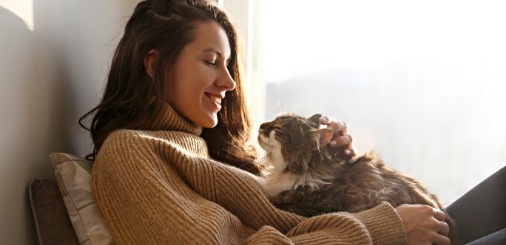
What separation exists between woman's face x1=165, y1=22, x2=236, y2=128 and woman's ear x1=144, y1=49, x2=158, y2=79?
5 centimetres

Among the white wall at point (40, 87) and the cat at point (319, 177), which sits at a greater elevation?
the white wall at point (40, 87)

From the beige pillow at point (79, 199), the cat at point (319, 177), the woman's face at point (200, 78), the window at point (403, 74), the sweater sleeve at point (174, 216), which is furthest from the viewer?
the window at point (403, 74)

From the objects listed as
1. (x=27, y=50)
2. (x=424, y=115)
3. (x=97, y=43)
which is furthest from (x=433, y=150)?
(x=27, y=50)

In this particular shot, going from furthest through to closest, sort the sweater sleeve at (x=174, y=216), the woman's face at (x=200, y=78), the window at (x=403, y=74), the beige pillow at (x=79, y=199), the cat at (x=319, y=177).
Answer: the window at (x=403, y=74) → the woman's face at (x=200, y=78) → the cat at (x=319, y=177) → the beige pillow at (x=79, y=199) → the sweater sleeve at (x=174, y=216)

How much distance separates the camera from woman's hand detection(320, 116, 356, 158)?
1.70m

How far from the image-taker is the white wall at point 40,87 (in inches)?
49.8

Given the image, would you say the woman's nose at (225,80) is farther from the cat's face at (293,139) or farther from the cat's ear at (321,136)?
the cat's ear at (321,136)

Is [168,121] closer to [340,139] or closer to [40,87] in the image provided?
[40,87]

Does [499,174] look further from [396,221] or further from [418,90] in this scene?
[418,90]

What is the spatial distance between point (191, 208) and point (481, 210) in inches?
34.0

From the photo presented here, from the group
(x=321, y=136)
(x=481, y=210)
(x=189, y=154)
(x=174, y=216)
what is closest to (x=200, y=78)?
(x=189, y=154)

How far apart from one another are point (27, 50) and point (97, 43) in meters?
0.55

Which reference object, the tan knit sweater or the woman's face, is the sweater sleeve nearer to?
the tan knit sweater

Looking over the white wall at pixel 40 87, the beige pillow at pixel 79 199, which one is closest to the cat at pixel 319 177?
the beige pillow at pixel 79 199
